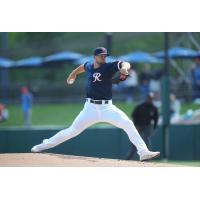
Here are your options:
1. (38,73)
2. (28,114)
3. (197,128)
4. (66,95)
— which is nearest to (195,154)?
(197,128)

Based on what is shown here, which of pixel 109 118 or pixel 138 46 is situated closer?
pixel 109 118

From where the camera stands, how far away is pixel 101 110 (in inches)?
535

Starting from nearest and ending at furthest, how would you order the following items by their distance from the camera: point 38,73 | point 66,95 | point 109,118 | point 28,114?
point 109,118 < point 28,114 < point 66,95 < point 38,73

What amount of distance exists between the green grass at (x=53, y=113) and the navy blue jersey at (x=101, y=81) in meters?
15.7

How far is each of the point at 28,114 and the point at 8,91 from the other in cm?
923

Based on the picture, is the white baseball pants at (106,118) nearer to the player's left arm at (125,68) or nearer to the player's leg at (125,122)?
the player's leg at (125,122)

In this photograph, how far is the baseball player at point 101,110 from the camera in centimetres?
1355

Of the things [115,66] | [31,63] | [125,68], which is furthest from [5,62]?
[125,68]

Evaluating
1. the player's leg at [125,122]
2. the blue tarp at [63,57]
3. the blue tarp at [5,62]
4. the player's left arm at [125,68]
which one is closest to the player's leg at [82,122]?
the player's leg at [125,122]

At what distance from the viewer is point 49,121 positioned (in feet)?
102

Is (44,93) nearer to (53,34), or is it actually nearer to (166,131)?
(53,34)

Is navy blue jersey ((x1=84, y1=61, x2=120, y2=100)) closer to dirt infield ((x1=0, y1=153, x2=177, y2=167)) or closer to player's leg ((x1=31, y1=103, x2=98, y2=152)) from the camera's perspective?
player's leg ((x1=31, y1=103, x2=98, y2=152))

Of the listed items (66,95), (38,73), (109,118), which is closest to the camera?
(109,118)

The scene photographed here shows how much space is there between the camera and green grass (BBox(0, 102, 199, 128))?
30.9 m
